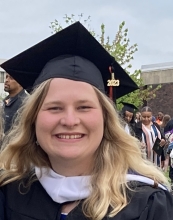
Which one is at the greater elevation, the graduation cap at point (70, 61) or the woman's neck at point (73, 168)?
the graduation cap at point (70, 61)

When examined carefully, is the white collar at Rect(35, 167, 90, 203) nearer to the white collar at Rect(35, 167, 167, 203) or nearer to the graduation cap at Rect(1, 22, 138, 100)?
the white collar at Rect(35, 167, 167, 203)

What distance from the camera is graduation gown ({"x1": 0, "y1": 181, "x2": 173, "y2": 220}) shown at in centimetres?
208

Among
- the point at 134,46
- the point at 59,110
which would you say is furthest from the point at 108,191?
the point at 134,46

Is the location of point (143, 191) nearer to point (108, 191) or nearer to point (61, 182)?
point (108, 191)

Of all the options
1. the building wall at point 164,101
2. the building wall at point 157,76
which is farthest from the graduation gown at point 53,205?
the building wall at point 164,101

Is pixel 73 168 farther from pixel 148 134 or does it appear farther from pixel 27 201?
pixel 148 134

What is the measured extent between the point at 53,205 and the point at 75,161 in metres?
0.24

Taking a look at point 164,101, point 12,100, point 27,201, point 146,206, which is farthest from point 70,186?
point 164,101

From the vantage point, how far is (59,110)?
2127mm

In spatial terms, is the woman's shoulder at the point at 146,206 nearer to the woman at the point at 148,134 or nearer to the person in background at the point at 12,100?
the person in background at the point at 12,100

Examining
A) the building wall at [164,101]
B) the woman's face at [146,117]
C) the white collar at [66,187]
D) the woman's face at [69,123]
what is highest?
the woman's face at [69,123]

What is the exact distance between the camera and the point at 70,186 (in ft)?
7.18

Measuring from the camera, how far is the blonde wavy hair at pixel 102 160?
2.13 meters

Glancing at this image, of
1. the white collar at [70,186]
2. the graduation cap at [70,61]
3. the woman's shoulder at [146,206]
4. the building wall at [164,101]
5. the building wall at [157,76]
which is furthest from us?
the building wall at [164,101]
